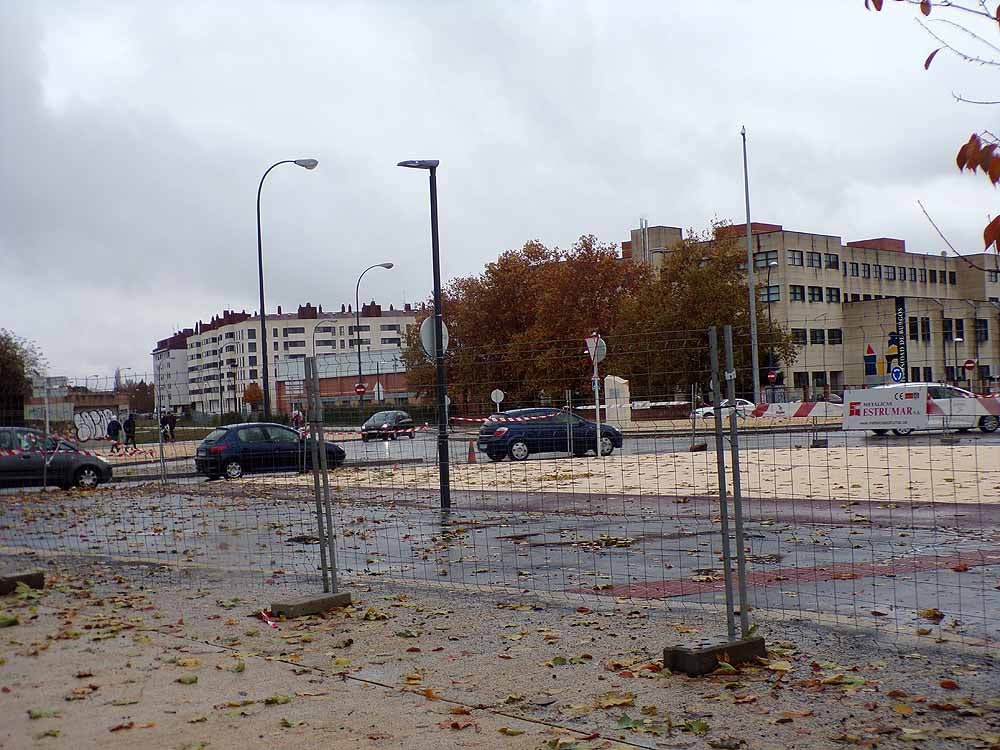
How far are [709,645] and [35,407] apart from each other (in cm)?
1843

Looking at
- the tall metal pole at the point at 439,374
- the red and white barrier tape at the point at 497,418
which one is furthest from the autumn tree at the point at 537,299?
the red and white barrier tape at the point at 497,418

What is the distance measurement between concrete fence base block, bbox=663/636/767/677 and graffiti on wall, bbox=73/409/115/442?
19360mm

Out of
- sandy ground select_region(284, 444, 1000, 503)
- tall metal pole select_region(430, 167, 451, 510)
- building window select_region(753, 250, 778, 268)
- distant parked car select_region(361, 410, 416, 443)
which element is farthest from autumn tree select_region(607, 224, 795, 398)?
distant parked car select_region(361, 410, 416, 443)

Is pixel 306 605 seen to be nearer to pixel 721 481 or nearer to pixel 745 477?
pixel 721 481

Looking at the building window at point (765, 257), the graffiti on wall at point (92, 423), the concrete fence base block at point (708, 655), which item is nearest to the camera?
the concrete fence base block at point (708, 655)

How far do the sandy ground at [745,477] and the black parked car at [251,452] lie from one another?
52 centimetres

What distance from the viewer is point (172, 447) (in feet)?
76.2

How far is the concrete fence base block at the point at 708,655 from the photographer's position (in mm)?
6176

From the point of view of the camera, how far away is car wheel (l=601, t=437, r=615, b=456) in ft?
47.0

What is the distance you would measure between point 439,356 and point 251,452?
5.61 metres

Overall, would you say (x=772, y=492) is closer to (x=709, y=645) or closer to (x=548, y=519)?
(x=548, y=519)

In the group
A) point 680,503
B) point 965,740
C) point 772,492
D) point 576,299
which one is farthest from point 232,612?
point 576,299

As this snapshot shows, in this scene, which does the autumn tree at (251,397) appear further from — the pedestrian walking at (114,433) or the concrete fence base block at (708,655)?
the concrete fence base block at (708,655)

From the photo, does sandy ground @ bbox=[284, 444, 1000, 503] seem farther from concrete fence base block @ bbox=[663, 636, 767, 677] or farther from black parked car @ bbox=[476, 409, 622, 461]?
concrete fence base block @ bbox=[663, 636, 767, 677]
